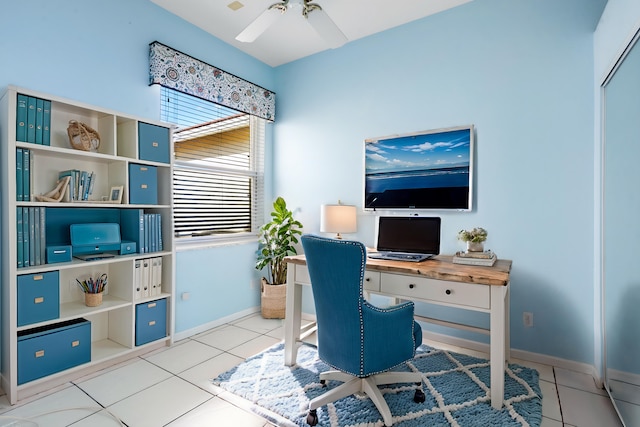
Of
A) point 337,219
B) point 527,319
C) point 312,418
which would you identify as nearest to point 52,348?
point 312,418

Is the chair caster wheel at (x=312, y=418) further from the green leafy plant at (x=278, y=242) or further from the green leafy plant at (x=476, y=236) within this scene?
the green leafy plant at (x=278, y=242)

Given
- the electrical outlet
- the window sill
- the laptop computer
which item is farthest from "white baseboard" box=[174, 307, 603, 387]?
the laptop computer

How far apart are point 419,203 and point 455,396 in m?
1.50

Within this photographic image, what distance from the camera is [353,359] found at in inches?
67.4

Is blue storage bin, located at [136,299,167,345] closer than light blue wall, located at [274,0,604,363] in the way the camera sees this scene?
No

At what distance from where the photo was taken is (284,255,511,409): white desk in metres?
1.79

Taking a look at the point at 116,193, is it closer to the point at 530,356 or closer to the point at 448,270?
the point at 448,270

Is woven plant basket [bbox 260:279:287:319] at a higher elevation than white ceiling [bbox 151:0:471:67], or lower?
lower

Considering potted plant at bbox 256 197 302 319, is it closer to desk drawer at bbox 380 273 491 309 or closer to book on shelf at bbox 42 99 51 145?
desk drawer at bbox 380 273 491 309

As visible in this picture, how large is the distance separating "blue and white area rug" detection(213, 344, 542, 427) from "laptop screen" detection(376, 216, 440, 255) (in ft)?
2.77

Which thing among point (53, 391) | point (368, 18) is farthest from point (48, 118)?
point (368, 18)

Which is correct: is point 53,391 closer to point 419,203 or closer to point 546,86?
point 419,203

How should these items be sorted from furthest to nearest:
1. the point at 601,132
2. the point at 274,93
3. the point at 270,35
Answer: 1. the point at 274,93
2. the point at 270,35
3. the point at 601,132


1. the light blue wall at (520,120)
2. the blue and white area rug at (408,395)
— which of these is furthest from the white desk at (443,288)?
the light blue wall at (520,120)
